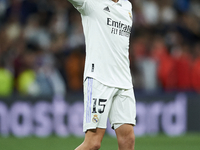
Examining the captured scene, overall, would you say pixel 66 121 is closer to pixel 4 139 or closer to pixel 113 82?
pixel 4 139

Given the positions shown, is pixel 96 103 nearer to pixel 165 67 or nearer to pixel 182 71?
pixel 165 67

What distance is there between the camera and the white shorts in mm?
5199

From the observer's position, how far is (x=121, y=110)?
17.5 feet

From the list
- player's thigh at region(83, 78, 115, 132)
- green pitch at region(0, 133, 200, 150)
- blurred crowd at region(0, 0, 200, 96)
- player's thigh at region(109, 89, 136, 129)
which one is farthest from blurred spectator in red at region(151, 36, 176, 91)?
player's thigh at region(83, 78, 115, 132)

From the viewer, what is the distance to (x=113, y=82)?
5293 millimetres

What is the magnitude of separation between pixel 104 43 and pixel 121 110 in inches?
30.3

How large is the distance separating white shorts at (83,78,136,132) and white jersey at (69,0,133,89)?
0.26 ft

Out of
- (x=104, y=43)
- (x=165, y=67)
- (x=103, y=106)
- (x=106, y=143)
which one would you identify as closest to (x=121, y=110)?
(x=103, y=106)

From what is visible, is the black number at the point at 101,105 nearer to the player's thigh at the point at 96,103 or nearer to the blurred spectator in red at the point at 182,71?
the player's thigh at the point at 96,103

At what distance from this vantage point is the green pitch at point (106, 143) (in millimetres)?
9172

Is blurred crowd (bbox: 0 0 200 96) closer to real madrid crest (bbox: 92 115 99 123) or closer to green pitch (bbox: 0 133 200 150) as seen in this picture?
green pitch (bbox: 0 133 200 150)

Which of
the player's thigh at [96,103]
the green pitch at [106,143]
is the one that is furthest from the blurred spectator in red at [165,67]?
the player's thigh at [96,103]

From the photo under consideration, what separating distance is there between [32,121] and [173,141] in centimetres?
321

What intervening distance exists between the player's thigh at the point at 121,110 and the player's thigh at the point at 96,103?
0.45ft
